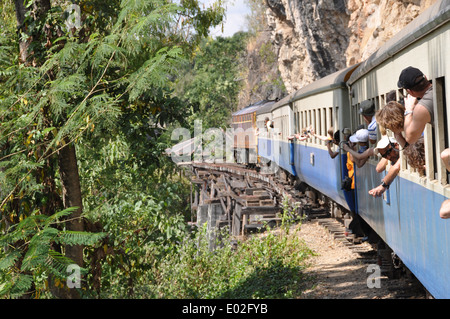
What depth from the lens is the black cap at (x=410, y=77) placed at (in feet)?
12.0

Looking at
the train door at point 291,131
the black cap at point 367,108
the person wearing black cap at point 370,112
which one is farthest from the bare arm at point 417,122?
the train door at point 291,131

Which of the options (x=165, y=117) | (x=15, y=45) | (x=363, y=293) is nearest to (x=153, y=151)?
(x=165, y=117)

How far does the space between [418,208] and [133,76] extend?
2618 mm

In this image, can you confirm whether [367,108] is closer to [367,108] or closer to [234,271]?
[367,108]

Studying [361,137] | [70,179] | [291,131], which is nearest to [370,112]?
[361,137]

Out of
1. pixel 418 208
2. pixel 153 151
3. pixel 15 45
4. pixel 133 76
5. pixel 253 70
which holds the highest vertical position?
pixel 253 70

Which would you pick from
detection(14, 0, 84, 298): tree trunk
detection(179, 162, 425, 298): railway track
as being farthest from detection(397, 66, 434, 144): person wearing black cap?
detection(14, 0, 84, 298): tree trunk

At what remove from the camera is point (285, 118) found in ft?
59.2

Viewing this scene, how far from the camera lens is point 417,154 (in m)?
4.66

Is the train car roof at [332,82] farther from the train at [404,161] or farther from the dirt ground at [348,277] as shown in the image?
the dirt ground at [348,277]

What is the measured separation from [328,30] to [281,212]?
14.3m

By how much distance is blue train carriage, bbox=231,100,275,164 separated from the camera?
2817 cm

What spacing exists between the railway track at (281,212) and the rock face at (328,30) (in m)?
6.08

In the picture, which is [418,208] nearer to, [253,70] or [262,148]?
[262,148]
